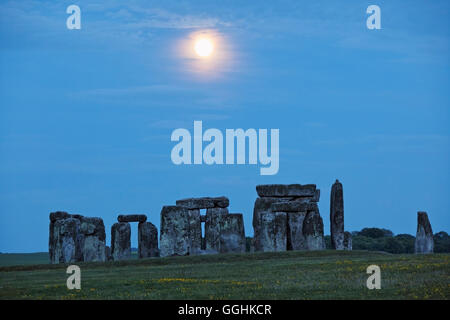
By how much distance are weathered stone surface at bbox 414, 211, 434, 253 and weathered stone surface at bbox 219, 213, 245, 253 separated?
768 centimetres

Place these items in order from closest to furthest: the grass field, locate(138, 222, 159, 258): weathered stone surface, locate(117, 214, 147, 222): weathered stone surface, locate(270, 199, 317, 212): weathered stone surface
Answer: the grass field
locate(270, 199, 317, 212): weathered stone surface
locate(138, 222, 159, 258): weathered stone surface
locate(117, 214, 147, 222): weathered stone surface

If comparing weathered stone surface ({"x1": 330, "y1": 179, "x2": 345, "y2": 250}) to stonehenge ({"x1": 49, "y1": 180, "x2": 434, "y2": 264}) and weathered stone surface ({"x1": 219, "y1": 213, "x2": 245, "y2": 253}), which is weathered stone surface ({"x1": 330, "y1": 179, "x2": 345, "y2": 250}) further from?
weathered stone surface ({"x1": 219, "y1": 213, "x2": 245, "y2": 253})

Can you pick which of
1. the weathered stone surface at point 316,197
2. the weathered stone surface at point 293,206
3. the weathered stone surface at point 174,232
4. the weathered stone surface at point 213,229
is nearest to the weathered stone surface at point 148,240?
the weathered stone surface at point 174,232

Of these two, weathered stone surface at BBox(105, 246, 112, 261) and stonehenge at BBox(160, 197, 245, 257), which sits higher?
stonehenge at BBox(160, 197, 245, 257)

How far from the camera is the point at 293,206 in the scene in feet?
117

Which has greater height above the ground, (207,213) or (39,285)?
(207,213)

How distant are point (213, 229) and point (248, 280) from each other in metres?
16.7

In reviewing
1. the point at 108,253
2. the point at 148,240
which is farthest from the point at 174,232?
the point at 108,253

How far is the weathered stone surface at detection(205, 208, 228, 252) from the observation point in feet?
122

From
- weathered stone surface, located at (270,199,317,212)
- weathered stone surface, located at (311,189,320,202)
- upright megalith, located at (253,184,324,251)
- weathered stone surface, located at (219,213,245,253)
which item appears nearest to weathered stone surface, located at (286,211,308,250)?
upright megalith, located at (253,184,324,251)

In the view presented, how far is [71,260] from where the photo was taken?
3366cm
